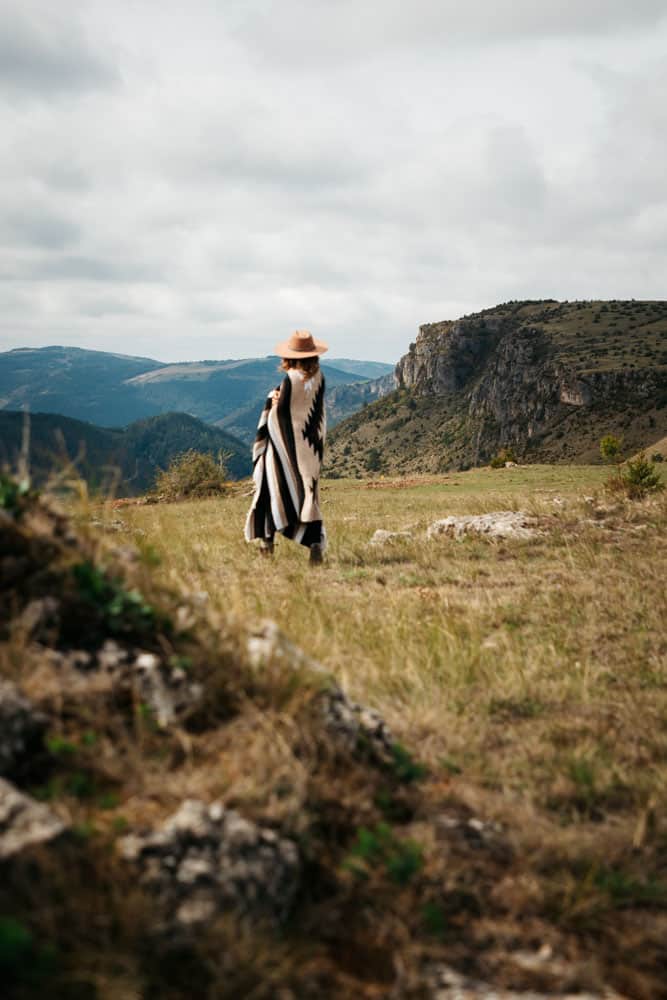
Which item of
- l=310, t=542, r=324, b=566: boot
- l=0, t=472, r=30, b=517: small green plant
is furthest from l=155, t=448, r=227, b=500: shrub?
l=0, t=472, r=30, b=517: small green plant

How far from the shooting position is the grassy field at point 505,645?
9.43 feet

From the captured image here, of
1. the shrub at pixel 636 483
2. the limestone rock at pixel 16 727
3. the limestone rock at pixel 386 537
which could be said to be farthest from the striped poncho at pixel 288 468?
the shrub at pixel 636 483

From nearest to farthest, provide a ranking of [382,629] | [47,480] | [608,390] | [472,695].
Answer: [47,480] → [472,695] → [382,629] → [608,390]

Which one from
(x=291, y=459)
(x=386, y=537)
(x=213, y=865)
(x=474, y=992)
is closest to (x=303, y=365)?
(x=291, y=459)

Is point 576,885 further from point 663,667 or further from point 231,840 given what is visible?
point 663,667

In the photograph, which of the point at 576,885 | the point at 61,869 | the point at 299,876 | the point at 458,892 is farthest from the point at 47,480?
the point at 576,885

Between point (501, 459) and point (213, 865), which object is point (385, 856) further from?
point (501, 459)

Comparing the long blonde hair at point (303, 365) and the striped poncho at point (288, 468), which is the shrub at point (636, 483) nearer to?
the striped poncho at point (288, 468)

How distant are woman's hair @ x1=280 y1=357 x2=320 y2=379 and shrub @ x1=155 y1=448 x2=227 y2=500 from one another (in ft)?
78.6

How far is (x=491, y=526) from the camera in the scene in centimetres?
960

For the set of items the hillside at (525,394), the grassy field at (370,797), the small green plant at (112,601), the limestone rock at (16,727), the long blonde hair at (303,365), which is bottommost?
the grassy field at (370,797)

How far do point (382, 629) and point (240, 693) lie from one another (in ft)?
7.82

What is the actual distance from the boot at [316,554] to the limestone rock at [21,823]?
6.14 m

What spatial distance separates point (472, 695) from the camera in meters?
3.75
